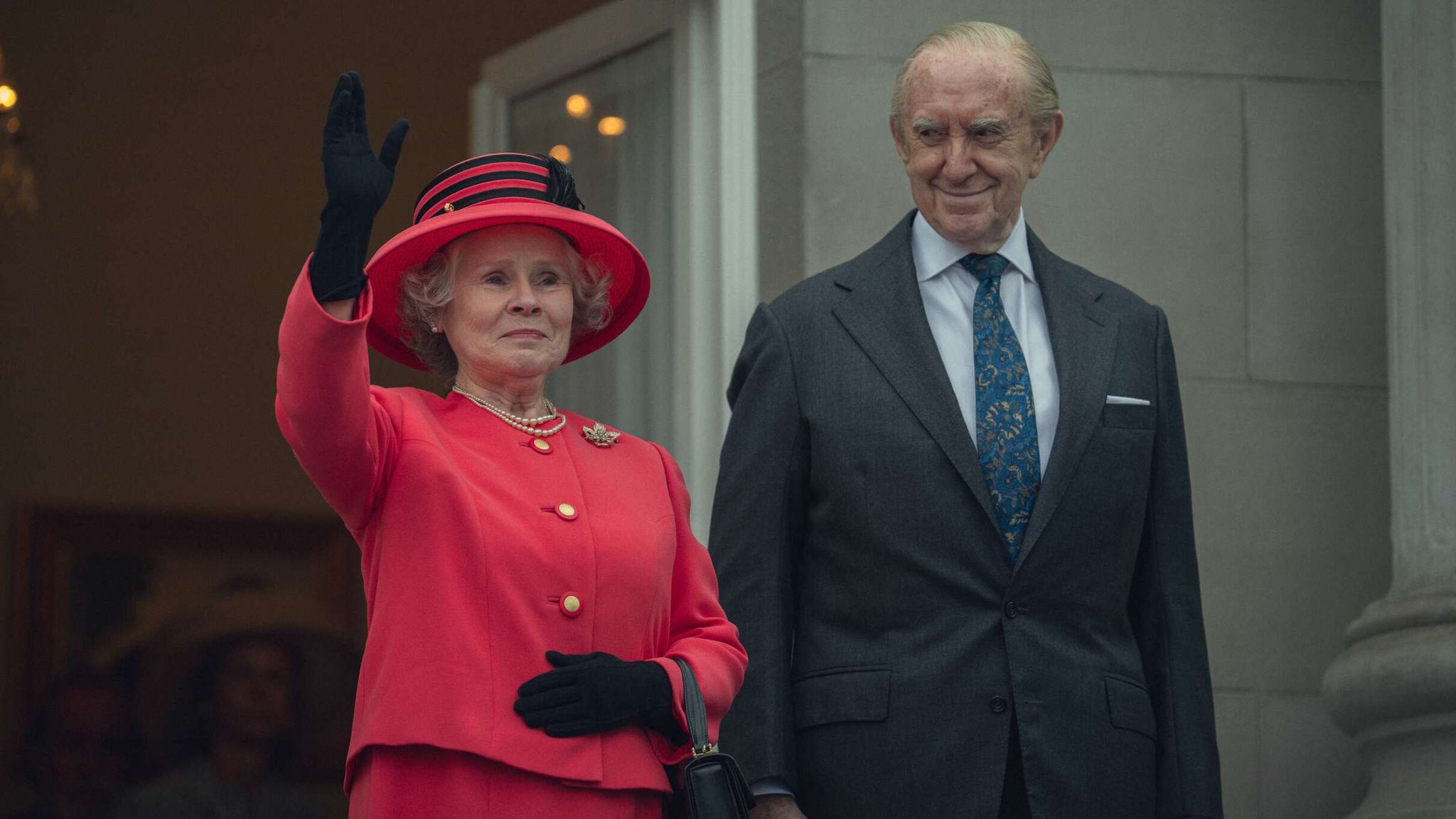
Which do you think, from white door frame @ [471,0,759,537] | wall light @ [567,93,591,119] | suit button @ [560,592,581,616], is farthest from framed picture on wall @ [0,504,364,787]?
suit button @ [560,592,581,616]

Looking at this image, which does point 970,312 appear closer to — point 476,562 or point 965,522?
point 965,522

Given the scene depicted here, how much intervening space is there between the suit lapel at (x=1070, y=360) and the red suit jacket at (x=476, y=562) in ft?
2.18

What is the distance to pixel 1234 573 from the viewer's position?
5.16 m

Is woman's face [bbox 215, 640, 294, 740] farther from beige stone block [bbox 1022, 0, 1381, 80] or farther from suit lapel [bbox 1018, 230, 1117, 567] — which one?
suit lapel [bbox 1018, 230, 1117, 567]

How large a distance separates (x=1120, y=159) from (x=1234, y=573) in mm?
1022

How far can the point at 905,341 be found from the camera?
3705 mm

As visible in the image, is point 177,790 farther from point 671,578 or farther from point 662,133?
point 671,578

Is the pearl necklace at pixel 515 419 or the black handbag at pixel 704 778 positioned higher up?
the pearl necklace at pixel 515 419

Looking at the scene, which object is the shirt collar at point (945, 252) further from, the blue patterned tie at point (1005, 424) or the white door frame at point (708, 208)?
the white door frame at point (708, 208)

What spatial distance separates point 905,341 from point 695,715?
93 cm

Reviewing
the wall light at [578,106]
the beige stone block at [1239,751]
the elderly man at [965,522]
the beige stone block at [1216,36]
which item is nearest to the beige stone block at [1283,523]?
the beige stone block at [1239,751]

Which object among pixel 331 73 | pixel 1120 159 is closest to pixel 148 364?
pixel 331 73

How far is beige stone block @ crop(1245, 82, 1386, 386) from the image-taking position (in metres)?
5.28

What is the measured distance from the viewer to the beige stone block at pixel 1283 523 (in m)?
5.16
